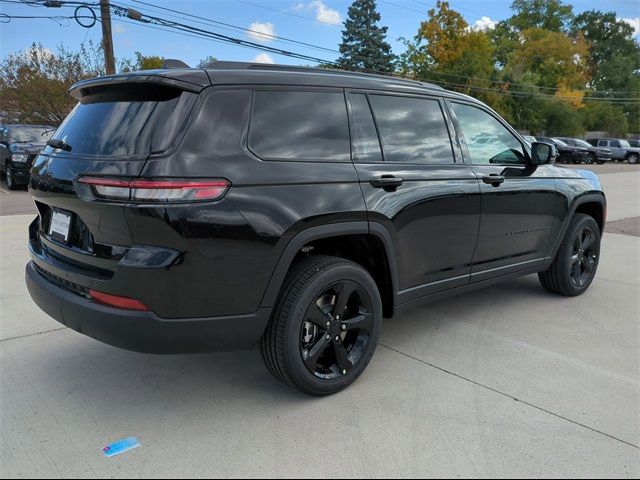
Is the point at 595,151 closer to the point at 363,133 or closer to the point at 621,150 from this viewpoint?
the point at 621,150

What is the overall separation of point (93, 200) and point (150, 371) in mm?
1357

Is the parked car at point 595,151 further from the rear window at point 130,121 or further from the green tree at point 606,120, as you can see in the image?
the rear window at point 130,121

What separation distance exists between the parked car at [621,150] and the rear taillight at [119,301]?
39515 millimetres

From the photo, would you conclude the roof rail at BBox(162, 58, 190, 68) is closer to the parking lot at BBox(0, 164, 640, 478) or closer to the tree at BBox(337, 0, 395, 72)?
the parking lot at BBox(0, 164, 640, 478)

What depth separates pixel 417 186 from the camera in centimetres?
336

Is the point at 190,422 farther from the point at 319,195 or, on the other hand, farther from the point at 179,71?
the point at 179,71

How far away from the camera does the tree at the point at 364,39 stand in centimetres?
4972

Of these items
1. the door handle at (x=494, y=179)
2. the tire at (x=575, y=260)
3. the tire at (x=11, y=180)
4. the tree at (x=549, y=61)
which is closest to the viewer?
the door handle at (x=494, y=179)

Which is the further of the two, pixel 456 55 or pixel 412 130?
pixel 456 55

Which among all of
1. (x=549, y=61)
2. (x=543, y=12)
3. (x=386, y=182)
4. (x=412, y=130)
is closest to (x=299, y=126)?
(x=386, y=182)

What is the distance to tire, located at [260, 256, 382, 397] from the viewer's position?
2.79 meters

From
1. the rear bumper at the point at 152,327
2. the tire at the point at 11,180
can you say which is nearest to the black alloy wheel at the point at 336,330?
the rear bumper at the point at 152,327

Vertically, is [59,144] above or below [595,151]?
above

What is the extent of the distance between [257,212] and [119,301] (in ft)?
2.56
